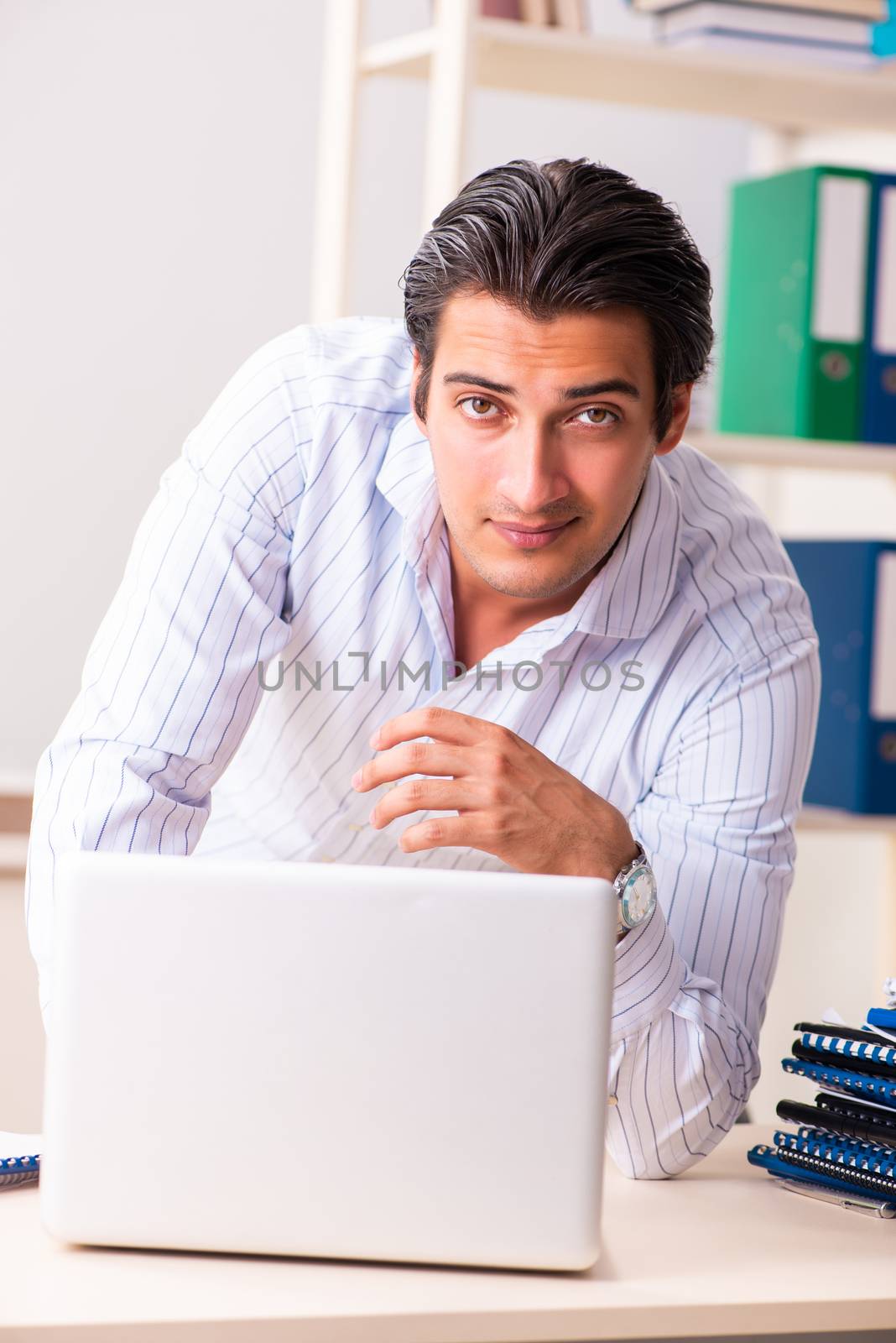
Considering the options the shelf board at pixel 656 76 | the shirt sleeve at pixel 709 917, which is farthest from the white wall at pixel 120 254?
the shirt sleeve at pixel 709 917

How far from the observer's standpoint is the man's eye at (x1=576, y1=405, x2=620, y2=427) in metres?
1.32

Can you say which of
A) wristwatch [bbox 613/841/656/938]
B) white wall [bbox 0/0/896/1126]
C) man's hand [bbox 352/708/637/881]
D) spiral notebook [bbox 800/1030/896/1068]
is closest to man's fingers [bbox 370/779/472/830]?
man's hand [bbox 352/708/637/881]

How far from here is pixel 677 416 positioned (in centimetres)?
146

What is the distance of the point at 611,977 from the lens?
0.87 meters

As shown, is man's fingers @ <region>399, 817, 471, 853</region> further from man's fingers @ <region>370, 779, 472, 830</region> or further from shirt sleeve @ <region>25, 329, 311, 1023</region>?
shirt sleeve @ <region>25, 329, 311, 1023</region>

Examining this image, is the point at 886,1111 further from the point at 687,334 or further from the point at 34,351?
the point at 34,351

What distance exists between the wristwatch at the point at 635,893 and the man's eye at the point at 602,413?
0.39 metres

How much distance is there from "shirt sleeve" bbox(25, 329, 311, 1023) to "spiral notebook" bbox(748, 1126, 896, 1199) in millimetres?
547

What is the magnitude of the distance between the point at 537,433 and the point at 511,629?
0.97ft

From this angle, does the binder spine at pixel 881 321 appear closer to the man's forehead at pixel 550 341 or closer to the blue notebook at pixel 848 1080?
the man's forehead at pixel 550 341

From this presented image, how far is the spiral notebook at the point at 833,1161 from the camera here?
112 centimetres

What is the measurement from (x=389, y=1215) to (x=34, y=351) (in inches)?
69.7

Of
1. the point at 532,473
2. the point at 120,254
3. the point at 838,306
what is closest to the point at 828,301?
the point at 838,306

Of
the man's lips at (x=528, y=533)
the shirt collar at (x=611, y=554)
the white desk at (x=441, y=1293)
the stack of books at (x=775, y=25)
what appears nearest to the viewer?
the white desk at (x=441, y=1293)
